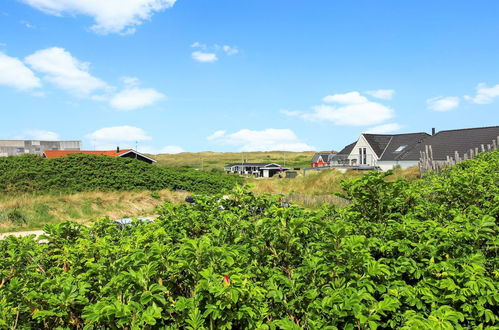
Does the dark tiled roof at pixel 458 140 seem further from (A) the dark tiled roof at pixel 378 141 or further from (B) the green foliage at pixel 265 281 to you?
(B) the green foliage at pixel 265 281

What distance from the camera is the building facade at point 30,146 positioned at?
5969cm

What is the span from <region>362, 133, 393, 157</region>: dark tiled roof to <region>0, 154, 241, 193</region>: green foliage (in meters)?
29.1

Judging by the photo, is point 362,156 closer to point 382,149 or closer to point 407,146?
point 382,149

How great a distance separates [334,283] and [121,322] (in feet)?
5.22

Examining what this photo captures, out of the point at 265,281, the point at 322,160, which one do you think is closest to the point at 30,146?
the point at 322,160

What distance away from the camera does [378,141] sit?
2076 inches

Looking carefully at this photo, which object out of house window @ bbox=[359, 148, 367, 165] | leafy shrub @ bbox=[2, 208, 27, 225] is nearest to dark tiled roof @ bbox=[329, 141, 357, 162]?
house window @ bbox=[359, 148, 367, 165]

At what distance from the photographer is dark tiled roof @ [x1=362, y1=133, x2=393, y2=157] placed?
168ft

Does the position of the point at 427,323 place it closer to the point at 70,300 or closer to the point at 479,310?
the point at 479,310

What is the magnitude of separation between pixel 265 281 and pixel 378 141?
176ft

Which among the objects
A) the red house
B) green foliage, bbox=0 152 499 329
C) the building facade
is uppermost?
the building facade

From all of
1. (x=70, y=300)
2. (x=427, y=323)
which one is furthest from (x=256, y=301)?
(x=70, y=300)

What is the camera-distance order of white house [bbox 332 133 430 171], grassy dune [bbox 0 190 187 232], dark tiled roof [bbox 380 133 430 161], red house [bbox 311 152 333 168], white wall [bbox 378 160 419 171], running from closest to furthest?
grassy dune [bbox 0 190 187 232], white wall [bbox 378 160 419 171], dark tiled roof [bbox 380 133 430 161], white house [bbox 332 133 430 171], red house [bbox 311 152 333 168]

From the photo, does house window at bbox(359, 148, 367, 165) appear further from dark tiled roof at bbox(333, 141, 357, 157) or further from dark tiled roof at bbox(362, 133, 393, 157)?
dark tiled roof at bbox(333, 141, 357, 157)
